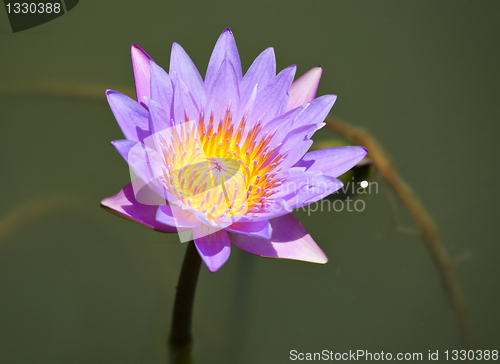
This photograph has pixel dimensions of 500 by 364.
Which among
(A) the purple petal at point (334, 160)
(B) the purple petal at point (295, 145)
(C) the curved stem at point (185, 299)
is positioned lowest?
(C) the curved stem at point (185, 299)

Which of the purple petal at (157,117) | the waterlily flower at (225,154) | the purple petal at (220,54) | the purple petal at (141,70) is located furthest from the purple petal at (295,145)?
the purple petal at (141,70)

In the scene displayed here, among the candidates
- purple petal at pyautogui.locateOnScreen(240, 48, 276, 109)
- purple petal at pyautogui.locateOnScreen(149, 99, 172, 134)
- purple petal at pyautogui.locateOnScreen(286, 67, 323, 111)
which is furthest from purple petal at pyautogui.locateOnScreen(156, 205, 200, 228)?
purple petal at pyautogui.locateOnScreen(286, 67, 323, 111)

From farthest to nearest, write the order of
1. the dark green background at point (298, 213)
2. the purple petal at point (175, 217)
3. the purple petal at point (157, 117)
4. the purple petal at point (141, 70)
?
the dark green background at point (298, 213) → the purple petal at point (141, 70) → the purple petal at point (157, 117) → the purple petal at point (175, 217)

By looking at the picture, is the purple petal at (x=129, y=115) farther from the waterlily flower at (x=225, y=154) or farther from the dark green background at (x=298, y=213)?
the dark green background at (x=298, y=213)

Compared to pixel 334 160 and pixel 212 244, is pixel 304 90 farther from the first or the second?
pixel 212 244

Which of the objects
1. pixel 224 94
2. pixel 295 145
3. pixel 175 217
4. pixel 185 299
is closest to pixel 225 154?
pixel 224 94

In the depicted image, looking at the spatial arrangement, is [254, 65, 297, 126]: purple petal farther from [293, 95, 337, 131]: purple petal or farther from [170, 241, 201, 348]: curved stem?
[170, 241, 201, 348]: curved stem

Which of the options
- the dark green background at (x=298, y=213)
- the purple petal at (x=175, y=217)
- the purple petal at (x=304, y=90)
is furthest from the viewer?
the dark green background at (x=298, y=213)
